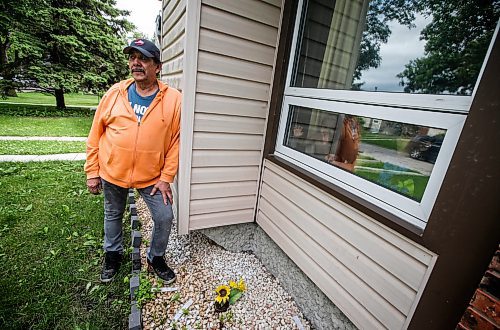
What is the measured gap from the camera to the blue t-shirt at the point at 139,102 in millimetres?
1764

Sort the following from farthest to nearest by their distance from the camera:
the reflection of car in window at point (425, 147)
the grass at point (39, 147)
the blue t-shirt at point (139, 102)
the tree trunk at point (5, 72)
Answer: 1. the tree trunk at point (5, 72)
2. the grass at point (39, 147)
3. the blue t-shirt at point (139, 102)
4. the reflection of car in window at point (425, 147)

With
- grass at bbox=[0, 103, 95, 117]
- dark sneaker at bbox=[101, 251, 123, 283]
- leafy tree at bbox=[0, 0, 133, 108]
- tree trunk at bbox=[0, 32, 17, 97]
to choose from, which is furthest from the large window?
tree trunk at bbox=[0, 32, 17, 97]

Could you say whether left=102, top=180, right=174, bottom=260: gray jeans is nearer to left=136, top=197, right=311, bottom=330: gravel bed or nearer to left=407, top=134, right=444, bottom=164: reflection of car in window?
left=136, top=197, right=311, bottom=330: gravel bed

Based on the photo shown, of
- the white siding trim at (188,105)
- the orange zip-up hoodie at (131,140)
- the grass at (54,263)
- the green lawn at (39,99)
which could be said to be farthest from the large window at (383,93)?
the green lawn at (39,99)

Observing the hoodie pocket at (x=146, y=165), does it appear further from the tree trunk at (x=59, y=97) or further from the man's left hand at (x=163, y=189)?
the tree trunk at (x=59, y=97)

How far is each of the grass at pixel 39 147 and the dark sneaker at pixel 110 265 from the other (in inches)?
178

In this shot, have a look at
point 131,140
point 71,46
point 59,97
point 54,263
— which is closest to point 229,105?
point 131,140

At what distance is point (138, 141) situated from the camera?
5.71 ft

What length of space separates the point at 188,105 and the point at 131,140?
53 cm

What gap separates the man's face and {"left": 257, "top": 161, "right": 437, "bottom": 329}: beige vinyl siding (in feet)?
4.35

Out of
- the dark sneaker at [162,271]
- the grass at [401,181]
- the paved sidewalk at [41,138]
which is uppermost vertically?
the grass at [401,181]

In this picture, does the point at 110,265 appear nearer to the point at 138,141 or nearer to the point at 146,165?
the point at 146,165

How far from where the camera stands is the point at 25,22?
10.4m

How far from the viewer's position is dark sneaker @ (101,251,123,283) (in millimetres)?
2068
